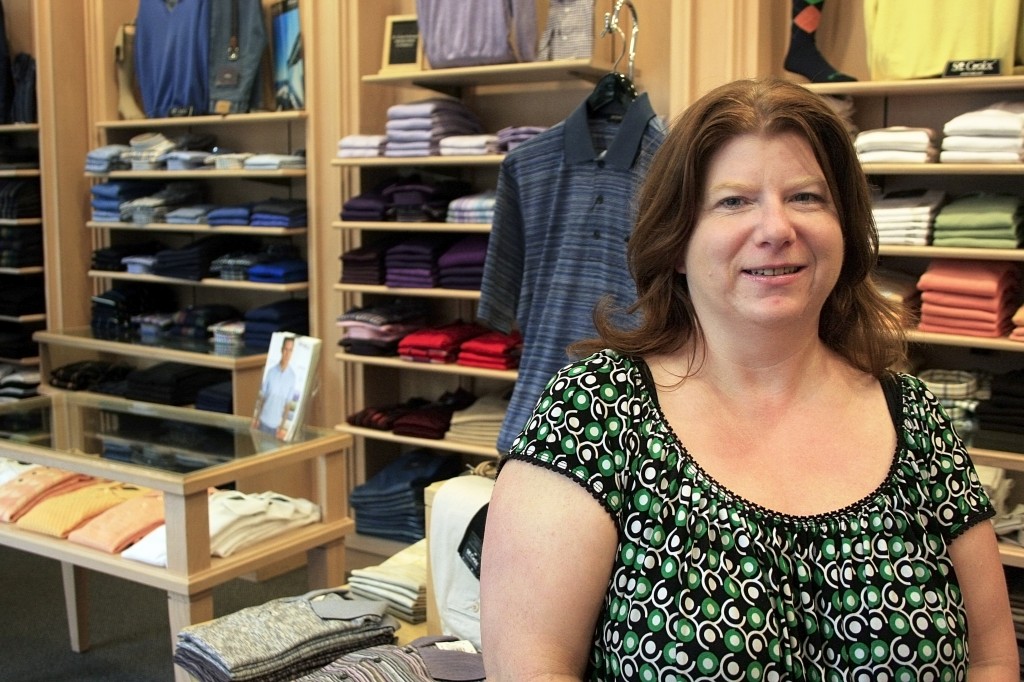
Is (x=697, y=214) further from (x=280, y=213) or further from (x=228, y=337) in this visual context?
(x=228, y=337)

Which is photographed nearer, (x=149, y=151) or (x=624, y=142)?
(x=624, y=142)

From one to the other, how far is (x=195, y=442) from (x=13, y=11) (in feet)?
14.7

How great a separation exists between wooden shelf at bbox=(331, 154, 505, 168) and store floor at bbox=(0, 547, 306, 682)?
172cm

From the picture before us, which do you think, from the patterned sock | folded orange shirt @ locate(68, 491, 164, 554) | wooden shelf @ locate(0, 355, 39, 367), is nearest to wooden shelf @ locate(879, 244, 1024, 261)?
the patterned sock

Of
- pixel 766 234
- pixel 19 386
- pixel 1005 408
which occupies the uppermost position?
pixel 766 234

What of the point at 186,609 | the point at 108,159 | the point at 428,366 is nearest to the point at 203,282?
the point at 108,159

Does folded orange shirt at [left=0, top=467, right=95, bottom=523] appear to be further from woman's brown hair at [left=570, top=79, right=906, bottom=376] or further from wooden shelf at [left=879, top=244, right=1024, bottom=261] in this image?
wooden shelf at [left=879, top=244, right=1024, bottom=261]

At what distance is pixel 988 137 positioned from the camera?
3.17m

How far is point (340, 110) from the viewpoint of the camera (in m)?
4.68

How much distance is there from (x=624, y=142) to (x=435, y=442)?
184 cm

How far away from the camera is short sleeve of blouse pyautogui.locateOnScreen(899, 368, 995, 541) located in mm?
1403

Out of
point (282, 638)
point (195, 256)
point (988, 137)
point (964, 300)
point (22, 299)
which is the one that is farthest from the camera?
point (22, 299)

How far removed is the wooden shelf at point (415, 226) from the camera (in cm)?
418

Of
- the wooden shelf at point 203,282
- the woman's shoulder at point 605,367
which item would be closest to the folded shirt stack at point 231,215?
the wooden shelf at point 203,282
